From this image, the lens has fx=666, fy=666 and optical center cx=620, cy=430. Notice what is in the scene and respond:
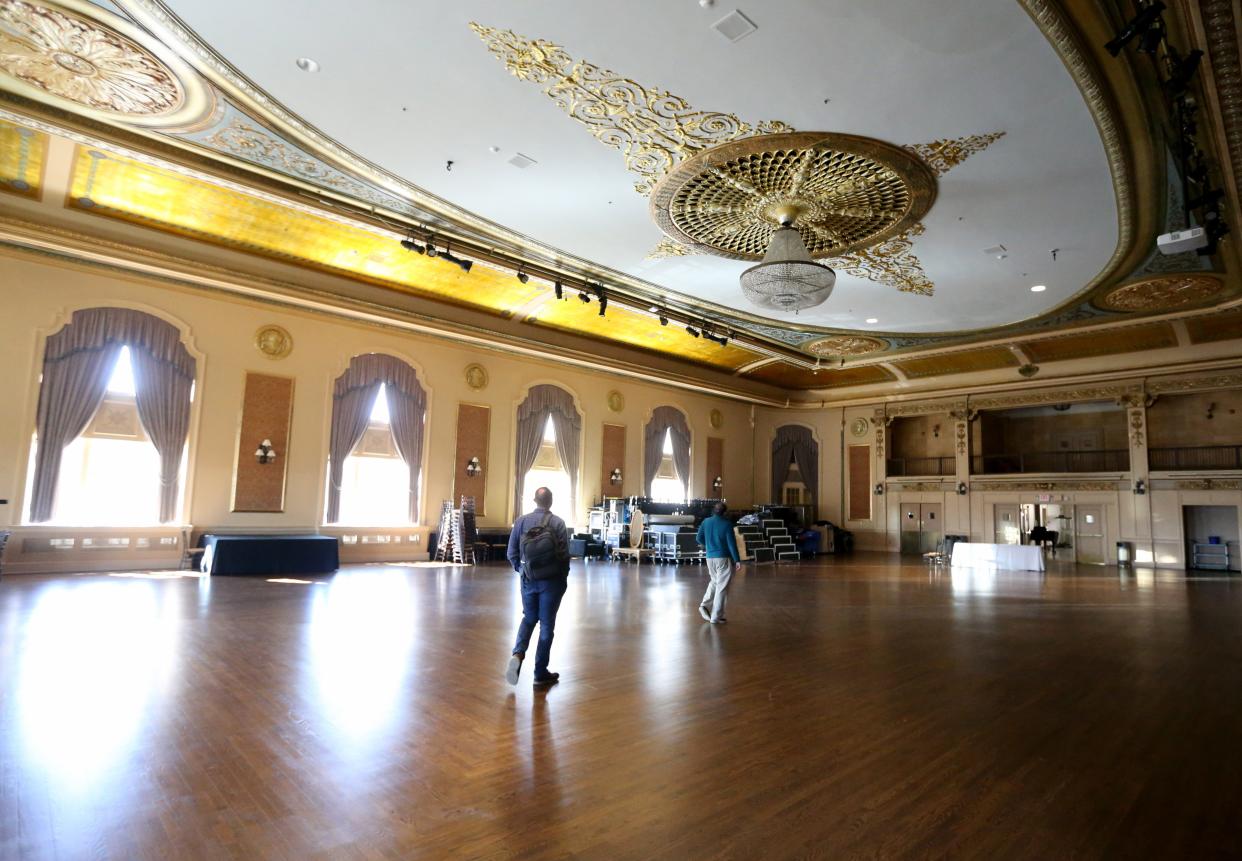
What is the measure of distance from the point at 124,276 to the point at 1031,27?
1166cm

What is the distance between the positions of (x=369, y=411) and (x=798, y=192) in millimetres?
8659

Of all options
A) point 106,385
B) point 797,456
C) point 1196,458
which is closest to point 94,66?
point 106,385

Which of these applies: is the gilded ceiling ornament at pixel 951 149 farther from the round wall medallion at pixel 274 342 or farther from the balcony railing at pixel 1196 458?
the balcony railing at pixel 1196 458

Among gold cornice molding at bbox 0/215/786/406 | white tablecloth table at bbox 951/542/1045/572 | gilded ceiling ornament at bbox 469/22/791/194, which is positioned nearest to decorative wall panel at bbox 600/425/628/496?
gold cornice molding at bbox 0/215/786/406

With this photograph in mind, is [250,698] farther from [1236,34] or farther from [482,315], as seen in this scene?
[482,315]

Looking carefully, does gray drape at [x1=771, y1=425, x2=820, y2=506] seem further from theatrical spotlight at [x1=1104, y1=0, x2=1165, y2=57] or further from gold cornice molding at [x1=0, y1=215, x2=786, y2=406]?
theatrical spotlight at [x1=1104, y1=0, x2=1165, y2=57]

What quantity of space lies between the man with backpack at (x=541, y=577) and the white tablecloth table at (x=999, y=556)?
485 inches

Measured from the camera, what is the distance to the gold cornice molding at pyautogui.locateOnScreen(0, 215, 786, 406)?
8.94 metres

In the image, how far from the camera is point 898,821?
2.60m

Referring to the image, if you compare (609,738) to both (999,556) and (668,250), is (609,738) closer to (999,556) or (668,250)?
(668,250)

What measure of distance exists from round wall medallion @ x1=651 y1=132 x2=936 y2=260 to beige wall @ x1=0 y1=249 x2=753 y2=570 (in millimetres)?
6555

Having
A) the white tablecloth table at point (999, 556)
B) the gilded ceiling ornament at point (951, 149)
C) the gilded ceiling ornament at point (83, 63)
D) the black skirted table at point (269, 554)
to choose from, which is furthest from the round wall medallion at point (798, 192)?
the white tablecloth table at point (999, 556)

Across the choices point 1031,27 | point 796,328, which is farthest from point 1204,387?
point 1031,27

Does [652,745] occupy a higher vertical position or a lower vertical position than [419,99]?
lower
